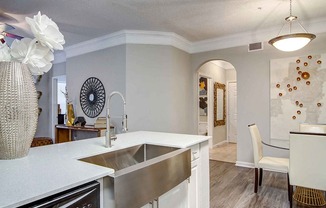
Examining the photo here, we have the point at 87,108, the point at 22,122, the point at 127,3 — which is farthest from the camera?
the point at 87,108

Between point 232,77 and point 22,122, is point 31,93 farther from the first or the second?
point 232,77

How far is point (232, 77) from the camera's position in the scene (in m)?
6.99

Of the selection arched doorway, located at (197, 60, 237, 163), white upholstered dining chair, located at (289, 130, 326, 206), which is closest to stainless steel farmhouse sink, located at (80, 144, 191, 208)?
white upholstered dining chair, located at (289, 130, 326, 206)

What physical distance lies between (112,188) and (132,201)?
4.7 inches

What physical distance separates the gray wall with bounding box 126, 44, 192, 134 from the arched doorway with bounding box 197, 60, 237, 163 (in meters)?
1.40

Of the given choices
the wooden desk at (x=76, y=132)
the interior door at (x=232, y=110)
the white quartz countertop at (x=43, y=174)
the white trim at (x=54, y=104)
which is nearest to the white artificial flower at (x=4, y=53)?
the white quartz countertop at (x=43, y=174)

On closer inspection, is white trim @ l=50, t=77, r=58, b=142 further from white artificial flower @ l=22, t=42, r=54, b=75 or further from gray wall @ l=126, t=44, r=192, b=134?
white artificial flower @ l=22, t=42, r=54, b=75

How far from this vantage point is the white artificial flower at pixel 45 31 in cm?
110

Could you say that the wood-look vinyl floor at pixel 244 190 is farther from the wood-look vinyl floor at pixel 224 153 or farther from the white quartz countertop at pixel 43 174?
the white quartz countertop at pixel 43 174

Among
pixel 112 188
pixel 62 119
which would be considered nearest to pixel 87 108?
pixel 62 119

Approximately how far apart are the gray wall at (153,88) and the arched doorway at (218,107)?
1397mm

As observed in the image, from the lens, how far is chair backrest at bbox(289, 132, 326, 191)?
6.97 feet

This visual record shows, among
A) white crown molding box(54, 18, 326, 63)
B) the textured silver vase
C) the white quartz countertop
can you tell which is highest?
white crown molding box(54, 18, 326, 63)

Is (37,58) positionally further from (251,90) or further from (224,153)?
(224,153)
